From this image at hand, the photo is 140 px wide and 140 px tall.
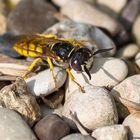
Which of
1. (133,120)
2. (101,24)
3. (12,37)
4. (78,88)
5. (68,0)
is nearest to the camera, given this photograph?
(133,120)

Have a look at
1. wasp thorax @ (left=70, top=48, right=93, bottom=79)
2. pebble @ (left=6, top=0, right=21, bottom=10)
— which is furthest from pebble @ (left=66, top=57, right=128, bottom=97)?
pebble @ (left=6, top=0, right=21, bottom=10)

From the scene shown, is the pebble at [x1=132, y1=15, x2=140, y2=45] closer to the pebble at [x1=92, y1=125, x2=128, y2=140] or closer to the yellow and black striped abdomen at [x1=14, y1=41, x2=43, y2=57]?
the yellow and black striped abdomen at [x1=14, y1=41, x2=43, y2=57]

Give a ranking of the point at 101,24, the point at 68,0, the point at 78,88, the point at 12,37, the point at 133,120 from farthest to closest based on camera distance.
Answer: the point at 68,0 → the point at 101,24 → the point at 12,37 → the point at 78,88 → the point at 133,120

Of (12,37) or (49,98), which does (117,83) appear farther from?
(12,37)

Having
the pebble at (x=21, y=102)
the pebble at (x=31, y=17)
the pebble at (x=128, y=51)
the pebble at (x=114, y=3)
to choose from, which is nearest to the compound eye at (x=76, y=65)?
the pebble at (x=21, y=102)

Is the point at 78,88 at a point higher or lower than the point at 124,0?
lower

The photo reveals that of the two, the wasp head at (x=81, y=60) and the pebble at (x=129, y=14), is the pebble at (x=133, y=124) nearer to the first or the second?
the wasp head at (x=81, y=60)

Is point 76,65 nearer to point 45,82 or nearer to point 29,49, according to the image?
point 45,82

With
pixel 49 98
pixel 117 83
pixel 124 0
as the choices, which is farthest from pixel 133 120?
pixel 124 0
